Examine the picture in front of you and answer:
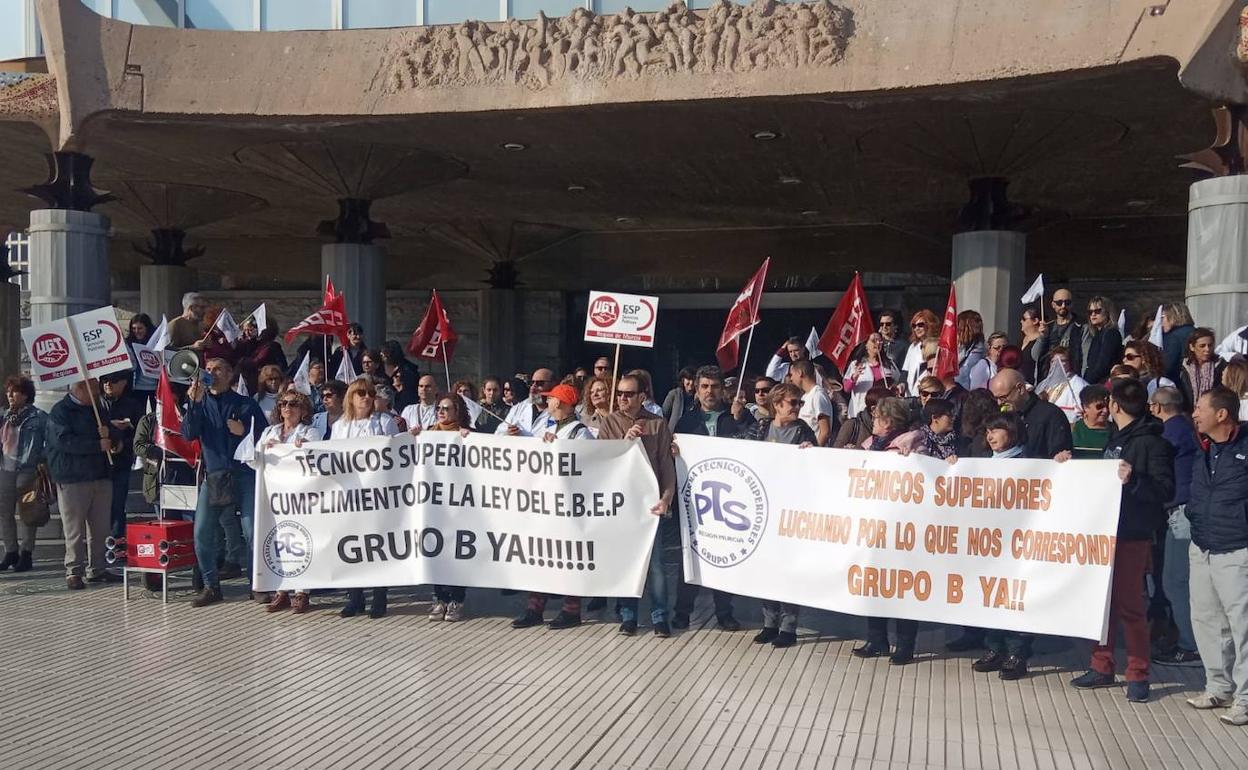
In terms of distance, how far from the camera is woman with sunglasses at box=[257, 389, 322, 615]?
8.26 m

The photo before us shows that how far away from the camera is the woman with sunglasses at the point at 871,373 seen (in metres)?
10.1

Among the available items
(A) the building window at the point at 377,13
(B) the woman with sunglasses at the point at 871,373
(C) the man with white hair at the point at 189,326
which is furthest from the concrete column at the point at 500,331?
(B) the woman with sunglasses at the point at 871,373

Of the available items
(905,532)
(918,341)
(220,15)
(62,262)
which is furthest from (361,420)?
(220,15)

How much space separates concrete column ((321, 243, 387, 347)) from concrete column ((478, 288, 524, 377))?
722cm

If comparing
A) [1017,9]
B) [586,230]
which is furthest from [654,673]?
[586,230]

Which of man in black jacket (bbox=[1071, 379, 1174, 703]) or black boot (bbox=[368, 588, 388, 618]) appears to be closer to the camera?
man in black jacket (bbox=[1071, 379, 1174, 703])

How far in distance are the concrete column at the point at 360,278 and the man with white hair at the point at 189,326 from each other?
558 centimetres

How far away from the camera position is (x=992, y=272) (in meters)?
15.1

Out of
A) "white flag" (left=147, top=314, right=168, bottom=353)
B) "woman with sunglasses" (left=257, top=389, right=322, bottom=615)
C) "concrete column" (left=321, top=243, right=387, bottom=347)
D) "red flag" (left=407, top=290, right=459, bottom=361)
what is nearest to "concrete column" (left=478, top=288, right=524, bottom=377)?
"concrete column" (left=321, top=243, right=387, bottom=347)

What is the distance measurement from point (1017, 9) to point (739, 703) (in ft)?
24.5

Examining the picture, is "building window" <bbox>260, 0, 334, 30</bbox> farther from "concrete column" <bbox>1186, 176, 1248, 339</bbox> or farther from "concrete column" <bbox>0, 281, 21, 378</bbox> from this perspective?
"concrete column" <bbox>0, 281, 21, 378</bbox>

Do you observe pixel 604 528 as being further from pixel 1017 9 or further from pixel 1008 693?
pixel 1017 9

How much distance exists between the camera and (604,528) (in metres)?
7.61

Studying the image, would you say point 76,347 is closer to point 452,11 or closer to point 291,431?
point 291,431
